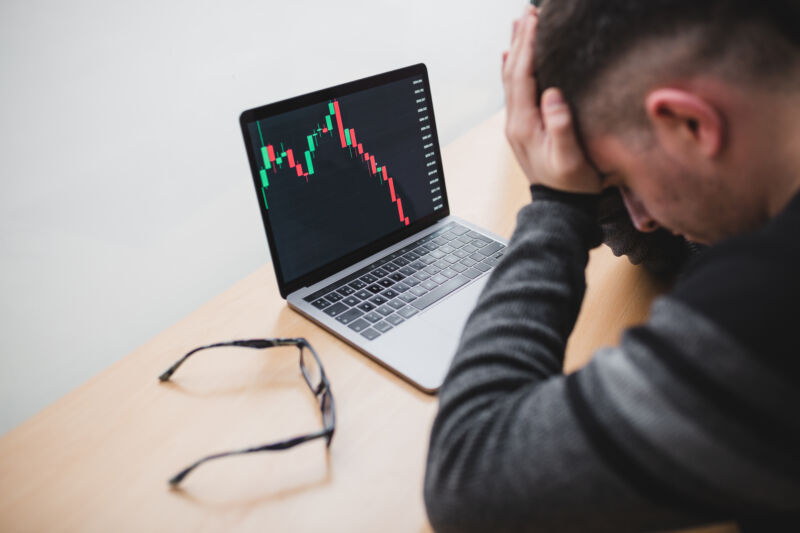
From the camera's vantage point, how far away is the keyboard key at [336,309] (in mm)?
780

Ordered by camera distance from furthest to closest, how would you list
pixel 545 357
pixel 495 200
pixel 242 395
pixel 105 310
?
pixel 495 200, pixel 105 310, pixel 242 395, pixel 545 357

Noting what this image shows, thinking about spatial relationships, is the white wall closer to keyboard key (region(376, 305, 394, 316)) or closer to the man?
keyboard key (region(376, 305, 394, 316))

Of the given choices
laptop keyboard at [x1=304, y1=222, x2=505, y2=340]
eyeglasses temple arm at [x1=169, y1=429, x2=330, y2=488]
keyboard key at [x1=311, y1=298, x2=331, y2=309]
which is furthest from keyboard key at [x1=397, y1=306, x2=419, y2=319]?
eyeglasses temple arm at [x1=169, y1=429, x2=330, y2=488]

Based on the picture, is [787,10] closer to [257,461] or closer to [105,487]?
[257,461]

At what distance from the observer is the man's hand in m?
0.56

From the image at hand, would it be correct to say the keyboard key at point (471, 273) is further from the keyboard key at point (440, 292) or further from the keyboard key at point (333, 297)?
the keyboard key at point (333, 297)

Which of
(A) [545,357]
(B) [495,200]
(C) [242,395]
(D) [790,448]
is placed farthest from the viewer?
(B) [495,200]

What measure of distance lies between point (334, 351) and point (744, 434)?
491mm

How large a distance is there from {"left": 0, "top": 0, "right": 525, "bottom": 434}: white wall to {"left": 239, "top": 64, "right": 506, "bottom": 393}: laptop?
0.98 feet

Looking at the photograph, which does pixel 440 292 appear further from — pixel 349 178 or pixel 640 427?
pixel 640 427

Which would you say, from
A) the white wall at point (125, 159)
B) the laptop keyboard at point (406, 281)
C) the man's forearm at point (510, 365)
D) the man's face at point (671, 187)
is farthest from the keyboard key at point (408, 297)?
the white wall at point (125, 159)

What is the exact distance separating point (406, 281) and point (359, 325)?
0.11 m

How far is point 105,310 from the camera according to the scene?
0.96 metres

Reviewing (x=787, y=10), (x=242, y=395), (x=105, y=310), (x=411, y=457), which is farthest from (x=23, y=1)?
(x=787, y=10)
